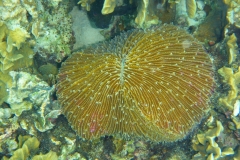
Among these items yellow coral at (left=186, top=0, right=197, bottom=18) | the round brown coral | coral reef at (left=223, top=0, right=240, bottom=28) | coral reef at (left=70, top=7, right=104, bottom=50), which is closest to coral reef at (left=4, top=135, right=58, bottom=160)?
the round brown coral

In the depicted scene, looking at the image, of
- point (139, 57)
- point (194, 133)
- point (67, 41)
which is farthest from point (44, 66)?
point (194, 133)

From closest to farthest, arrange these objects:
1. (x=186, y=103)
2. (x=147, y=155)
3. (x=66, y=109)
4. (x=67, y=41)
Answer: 1. (x=186, y=103)
2. (x=66, y=109)
3. (x=147, y=155)
4. (x=67, y=41)

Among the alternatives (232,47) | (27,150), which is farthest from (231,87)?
(27,150)

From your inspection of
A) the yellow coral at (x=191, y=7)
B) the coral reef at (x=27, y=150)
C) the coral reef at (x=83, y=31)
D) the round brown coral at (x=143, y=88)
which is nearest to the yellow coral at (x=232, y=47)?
the round brown coral at (x=143, y=88)

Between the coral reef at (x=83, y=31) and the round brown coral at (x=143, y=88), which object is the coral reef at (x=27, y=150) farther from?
the coral reef at (x=83, y=31)

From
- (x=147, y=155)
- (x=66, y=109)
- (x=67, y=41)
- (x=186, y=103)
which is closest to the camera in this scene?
(x=186, y=103)

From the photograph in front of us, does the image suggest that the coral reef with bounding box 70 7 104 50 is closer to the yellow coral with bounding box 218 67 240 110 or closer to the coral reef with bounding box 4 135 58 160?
the coral reef with bounding box 4 135 58 160

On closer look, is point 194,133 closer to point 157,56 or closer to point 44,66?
point 157,56

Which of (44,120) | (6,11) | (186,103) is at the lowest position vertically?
(44,120)
